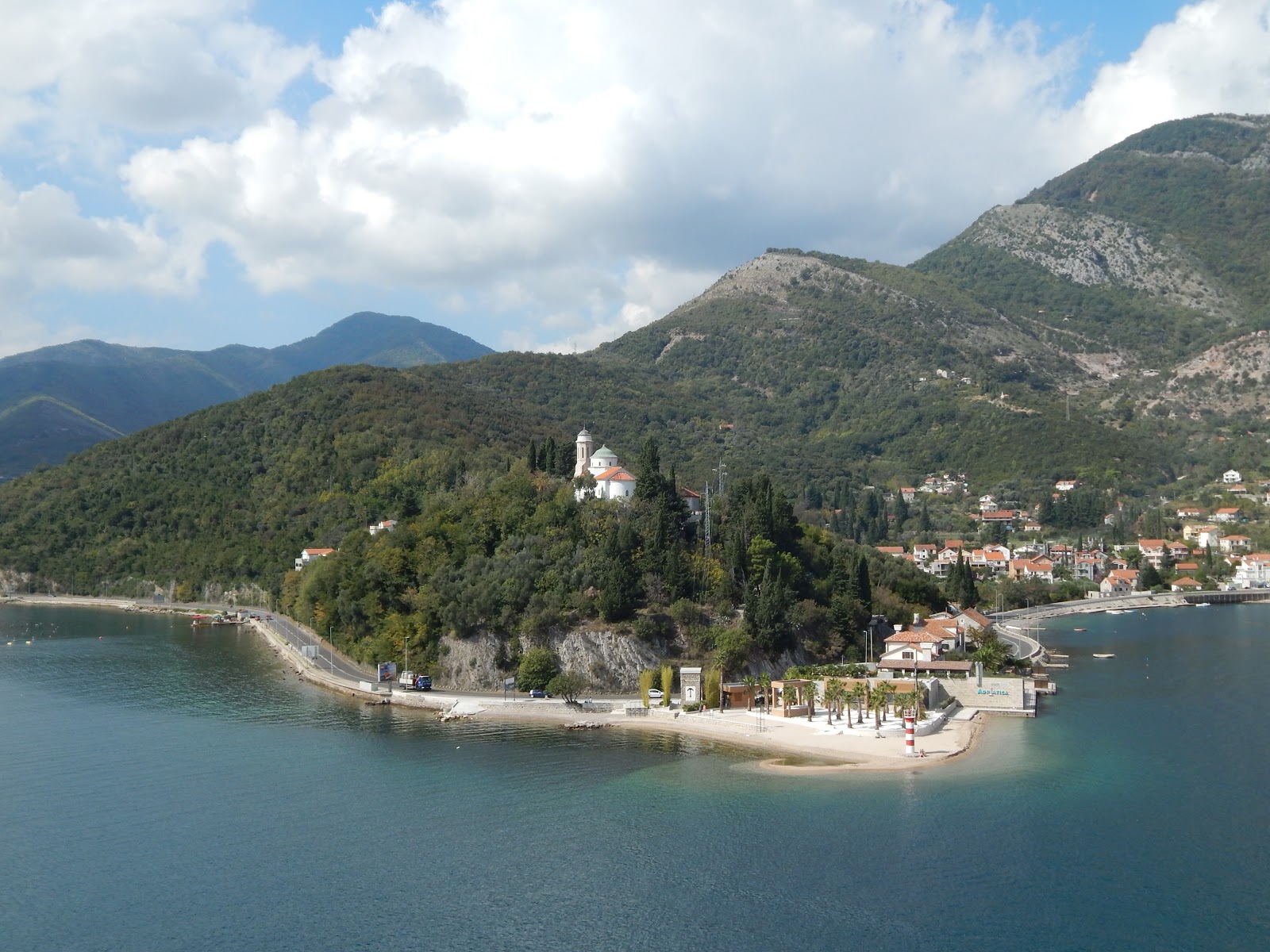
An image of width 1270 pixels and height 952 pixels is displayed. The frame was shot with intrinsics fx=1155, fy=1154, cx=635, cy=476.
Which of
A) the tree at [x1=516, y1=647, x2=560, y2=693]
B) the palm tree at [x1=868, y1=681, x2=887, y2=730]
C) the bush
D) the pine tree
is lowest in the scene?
the palm tree at [x1=868, y1=681, x2=887, y2=730]

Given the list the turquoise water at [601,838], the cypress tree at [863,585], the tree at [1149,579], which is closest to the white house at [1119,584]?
the tree at [1149,579]

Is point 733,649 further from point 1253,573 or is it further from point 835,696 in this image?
point 1253,573

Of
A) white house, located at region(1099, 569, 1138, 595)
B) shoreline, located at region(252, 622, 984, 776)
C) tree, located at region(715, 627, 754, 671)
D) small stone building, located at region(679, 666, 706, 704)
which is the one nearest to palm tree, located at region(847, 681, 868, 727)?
shoreline, located at region(252, 622, 984, 776)

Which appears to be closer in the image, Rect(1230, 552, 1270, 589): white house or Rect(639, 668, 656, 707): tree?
→ Rect(639, 668, 656, 707): tree

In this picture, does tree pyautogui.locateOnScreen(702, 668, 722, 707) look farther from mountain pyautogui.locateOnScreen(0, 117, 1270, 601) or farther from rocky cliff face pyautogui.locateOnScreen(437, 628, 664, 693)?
mountain pyautogui.locateOnScreen(0, 117, 1270, 601)

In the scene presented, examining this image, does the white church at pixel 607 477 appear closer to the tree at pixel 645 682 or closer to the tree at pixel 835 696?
the tree at pixel 645 682

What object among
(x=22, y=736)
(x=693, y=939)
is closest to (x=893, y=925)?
(x=693, y=939)

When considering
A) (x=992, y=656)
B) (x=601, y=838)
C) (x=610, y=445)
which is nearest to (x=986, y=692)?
(x=992, y=656)
